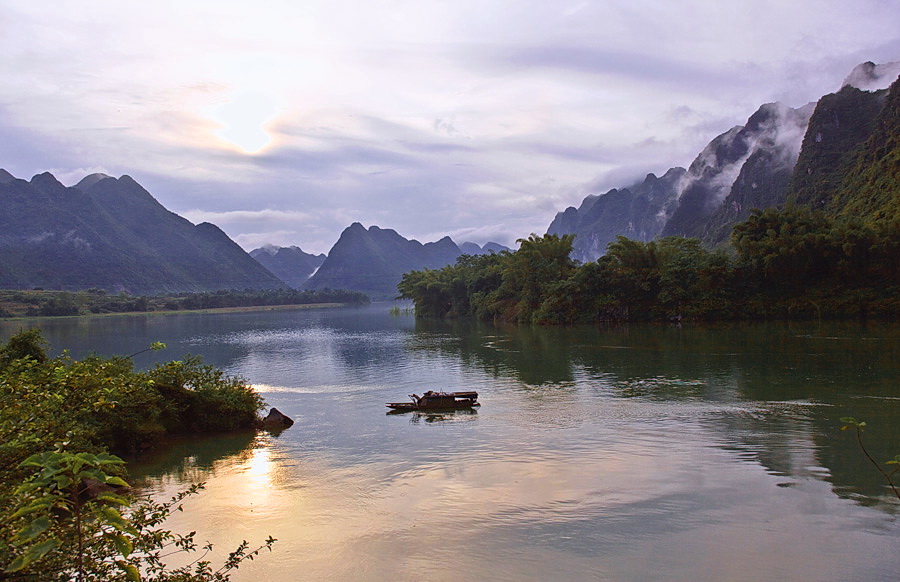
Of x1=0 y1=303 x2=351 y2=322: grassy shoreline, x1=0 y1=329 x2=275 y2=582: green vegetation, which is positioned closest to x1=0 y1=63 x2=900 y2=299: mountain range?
x1=0 y1=303 x2=351 y2=322: grassy shoreline

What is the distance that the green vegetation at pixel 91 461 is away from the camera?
3.05 metres

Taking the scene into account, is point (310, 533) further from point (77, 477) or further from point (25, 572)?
point (77, 477)

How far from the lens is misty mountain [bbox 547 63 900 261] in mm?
66062

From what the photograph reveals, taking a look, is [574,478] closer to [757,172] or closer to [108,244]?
[757,172]

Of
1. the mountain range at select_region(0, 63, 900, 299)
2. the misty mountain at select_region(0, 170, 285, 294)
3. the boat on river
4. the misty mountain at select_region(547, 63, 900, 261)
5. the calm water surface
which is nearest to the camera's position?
the calm water surface

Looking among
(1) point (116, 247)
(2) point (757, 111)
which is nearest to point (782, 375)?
(2) point (757, 111)

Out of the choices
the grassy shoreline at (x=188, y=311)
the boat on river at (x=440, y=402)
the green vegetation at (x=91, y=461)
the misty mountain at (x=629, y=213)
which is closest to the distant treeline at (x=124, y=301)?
the grassy shoreline at (x=188, y=311)

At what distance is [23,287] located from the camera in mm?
100812

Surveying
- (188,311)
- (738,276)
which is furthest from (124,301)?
(738,276)

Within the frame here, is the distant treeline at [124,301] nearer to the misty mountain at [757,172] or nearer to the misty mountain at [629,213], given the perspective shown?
the misty mountain at [757,172]

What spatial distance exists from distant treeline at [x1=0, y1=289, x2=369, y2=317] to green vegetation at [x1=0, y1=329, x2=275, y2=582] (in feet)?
218

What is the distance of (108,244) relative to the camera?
128 metres

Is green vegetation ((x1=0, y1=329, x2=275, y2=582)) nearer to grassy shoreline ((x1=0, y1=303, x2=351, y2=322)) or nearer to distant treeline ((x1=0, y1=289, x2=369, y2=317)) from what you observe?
grassy shoreline ((x1=0, y1=303, x2=351, y2=322))

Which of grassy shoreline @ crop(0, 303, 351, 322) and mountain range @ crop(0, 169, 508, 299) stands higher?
mountain range @ crop(0, 169, 508, 299)
